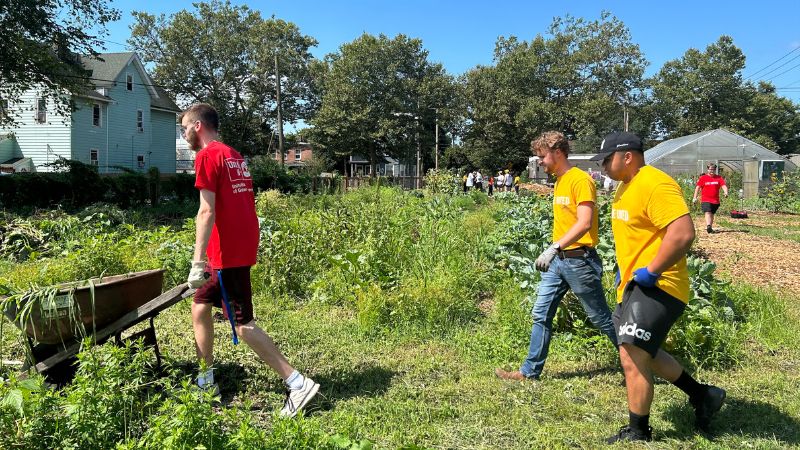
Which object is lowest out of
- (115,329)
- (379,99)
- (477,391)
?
(477,391)

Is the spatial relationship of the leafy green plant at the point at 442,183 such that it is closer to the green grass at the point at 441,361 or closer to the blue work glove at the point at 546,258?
the green grass at the point at 441,361

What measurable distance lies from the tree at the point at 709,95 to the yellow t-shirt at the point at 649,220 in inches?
2395

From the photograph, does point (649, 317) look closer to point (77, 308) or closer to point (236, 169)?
point (236, 169)

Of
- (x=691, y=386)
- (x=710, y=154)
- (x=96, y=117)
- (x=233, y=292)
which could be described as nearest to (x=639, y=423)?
(x=691, y=386)

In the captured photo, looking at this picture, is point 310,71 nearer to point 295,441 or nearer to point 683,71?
point 683,71

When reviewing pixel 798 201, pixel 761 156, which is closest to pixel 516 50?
pixel 761 156

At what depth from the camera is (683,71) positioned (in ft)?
189

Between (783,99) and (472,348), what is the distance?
84.4 metres

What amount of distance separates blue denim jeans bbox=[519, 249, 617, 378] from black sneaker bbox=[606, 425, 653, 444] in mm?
827

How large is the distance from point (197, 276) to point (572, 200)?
8.38ft

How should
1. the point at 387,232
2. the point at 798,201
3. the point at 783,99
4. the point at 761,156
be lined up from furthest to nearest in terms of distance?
the point at 783,99 < the point at 761,156 < the point at 798,201 < the point at 387,232

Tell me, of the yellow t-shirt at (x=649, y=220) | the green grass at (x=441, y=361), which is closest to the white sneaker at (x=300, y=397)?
the green grass at (x=441, y=361)

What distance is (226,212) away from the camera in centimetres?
358

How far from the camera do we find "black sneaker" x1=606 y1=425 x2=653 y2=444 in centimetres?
318
